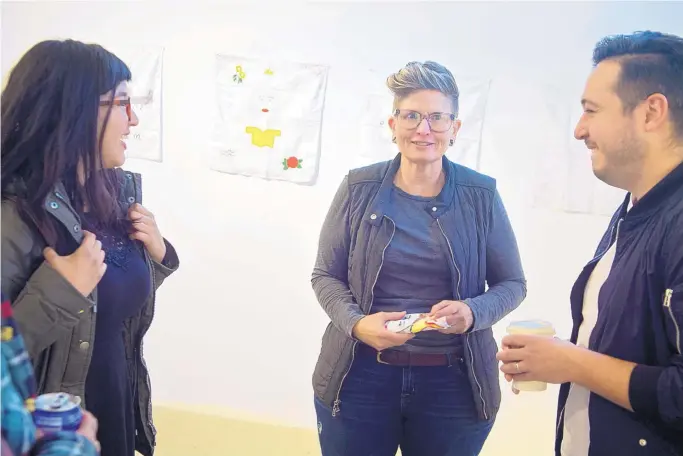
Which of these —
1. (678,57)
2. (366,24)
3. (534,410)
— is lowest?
(534,410)

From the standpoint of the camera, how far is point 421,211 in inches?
61.6

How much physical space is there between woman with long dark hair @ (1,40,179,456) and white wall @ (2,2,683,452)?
103cm

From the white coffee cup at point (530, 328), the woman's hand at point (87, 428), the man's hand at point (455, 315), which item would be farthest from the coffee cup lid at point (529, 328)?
the woman's hand at point (87, 428)

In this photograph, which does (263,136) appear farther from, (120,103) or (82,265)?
(82,265)

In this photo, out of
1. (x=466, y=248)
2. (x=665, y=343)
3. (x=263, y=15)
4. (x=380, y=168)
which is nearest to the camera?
(x=665, y=343)

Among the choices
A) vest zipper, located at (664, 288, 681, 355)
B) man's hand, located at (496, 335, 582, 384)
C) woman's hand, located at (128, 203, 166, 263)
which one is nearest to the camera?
vest zipper, located at (664, 288, 681, 355)

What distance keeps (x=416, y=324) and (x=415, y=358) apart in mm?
138

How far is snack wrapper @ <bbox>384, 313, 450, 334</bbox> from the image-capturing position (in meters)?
1.40

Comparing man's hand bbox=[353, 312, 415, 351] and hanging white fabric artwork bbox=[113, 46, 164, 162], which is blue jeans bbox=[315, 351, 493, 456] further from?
hanging white fabric artwork bbox=[113, 46, 164, 162]

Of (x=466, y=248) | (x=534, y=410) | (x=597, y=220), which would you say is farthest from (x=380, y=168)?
(x=534, y=410)

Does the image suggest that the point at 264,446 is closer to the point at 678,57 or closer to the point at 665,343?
the point at 665,343

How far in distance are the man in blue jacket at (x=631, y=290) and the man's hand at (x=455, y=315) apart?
0.72 feet

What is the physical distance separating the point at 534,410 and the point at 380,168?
1.32 metres

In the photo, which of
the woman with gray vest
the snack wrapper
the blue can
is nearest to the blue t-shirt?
the woman with gray vest
